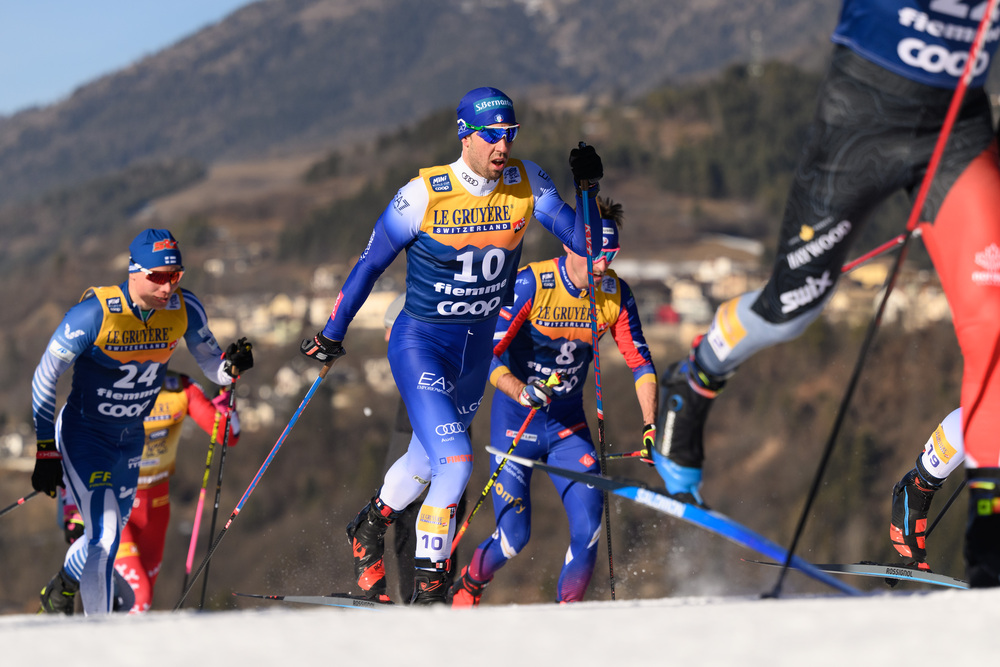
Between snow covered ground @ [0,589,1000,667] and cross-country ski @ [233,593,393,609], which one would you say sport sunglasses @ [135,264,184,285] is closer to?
cross-country ski @ [233,593,393,609]

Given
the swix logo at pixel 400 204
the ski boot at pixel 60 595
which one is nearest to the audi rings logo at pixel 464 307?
the swix logo at pixel 400 204

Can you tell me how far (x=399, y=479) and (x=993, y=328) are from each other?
376 cm

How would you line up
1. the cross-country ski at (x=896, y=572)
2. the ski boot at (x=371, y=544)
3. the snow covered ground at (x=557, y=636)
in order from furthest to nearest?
the ski boot at (x=371, y=544) < the cross-country ski at (x=896, y=572) < the snow covered ground at (x=557, y=636)

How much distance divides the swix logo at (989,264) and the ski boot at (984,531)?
610 millimetres

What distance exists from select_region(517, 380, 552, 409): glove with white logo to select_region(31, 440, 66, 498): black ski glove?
277 centimetres

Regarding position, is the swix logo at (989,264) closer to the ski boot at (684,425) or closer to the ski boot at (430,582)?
the ski boot at (684,425)

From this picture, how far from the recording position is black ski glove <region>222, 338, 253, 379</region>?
22.8ft

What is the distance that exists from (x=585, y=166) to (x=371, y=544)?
265cm

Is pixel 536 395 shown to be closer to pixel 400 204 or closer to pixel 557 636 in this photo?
pixel 400 204

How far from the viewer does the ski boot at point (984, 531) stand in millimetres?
3453

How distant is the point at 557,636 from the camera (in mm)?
2908

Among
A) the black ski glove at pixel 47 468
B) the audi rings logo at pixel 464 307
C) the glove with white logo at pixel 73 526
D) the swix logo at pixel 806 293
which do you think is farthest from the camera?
the glove with white logo at pixel 73 526

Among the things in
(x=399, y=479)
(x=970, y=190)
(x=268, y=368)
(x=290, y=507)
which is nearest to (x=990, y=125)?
(x=970, y=190)

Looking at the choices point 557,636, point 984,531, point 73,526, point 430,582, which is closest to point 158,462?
point 73,526
